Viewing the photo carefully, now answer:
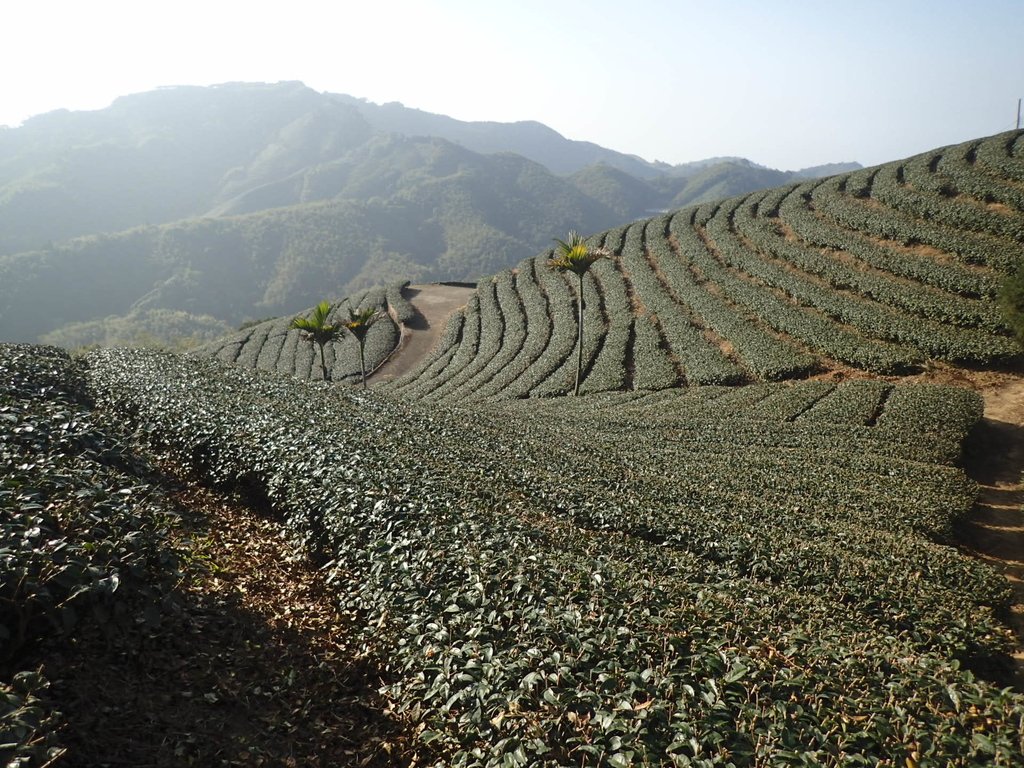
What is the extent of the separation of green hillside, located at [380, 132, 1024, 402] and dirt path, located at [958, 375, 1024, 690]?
297 centimetres

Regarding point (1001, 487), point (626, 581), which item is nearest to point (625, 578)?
point (626, 581)

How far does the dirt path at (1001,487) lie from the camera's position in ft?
31.7

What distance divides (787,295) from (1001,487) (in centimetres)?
1825

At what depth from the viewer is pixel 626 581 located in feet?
17.5

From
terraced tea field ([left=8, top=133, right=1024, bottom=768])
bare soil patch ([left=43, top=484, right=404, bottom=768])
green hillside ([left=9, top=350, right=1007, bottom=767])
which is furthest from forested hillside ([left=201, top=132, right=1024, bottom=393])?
bare soil patch ([left=43, top=484, right=404, bottom=768])

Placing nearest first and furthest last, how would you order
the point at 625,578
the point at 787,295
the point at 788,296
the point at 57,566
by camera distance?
the point at 57,566
the point at 625,578
the point at 788,296
the point at 787,295

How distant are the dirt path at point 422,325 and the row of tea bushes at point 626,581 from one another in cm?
2704

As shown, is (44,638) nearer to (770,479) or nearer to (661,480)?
(661,480)

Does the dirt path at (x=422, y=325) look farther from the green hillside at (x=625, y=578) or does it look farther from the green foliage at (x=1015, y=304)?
the green foliage at (x=1015, y=304)

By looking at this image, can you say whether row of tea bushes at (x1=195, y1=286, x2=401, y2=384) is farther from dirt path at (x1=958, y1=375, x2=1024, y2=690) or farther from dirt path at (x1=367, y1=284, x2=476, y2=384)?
dirt path at (x1=958, y1=375, x2=1024, y2=690)

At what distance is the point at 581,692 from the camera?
3715 millimetres

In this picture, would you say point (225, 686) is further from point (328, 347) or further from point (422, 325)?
point (328, 347)

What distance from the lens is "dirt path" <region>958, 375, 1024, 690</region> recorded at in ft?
31.7

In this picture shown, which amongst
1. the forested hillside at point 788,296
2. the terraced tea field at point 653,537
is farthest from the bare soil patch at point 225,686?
the forested hillside at point 788,296
